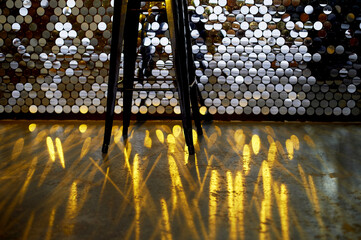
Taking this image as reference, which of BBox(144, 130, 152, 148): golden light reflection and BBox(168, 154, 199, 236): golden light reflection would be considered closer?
BBox(168, 154, 199, 236): golden light reflection

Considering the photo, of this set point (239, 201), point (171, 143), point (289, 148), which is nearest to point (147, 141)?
point (171, 143)

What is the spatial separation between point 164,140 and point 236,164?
30.0 inches

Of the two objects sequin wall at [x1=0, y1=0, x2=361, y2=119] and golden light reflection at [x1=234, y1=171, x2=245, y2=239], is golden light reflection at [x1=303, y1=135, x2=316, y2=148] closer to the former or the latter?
sequin wall at [x1=0, y1=0, x2=361, y2=119]

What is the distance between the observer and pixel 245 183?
74.7 inches

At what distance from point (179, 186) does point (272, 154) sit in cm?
84

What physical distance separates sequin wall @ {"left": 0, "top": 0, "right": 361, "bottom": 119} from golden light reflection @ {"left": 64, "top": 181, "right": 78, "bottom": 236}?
1.90 m

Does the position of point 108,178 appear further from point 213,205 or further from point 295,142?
point 295,142

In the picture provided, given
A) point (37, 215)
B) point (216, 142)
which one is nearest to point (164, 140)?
point (216, 142)

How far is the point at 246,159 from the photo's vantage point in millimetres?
2344

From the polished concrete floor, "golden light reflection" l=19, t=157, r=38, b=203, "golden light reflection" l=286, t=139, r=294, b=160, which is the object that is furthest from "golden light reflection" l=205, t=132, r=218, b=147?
"golden light reflection" l=19, t=157, r=38, b=203

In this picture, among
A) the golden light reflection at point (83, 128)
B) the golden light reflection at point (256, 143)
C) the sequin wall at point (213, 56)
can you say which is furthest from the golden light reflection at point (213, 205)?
the sequin wall at point (213, 56)

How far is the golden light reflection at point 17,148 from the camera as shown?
239 cm

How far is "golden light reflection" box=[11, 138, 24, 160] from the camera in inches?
93.9

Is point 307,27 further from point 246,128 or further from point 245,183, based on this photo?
point 245,183
